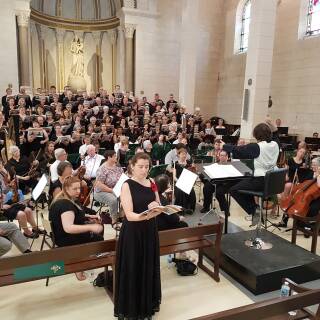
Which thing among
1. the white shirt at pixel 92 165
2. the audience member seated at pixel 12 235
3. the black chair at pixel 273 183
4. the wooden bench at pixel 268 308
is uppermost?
the black chair at pixel 273 183

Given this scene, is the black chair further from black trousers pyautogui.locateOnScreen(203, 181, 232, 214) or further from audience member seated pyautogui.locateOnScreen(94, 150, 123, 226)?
audience member seated pyautogui.locateOnScreen(94, 150, 123, 226)

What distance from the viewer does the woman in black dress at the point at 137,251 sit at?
3.00 m

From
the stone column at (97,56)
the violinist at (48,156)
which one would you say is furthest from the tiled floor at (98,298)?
the stone column at (97,56)

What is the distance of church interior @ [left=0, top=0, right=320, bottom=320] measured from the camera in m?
3.18

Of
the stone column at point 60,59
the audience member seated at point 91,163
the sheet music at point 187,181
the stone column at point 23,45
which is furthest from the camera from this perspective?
the stone column at point 60,59

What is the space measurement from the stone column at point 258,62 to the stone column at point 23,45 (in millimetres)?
9521

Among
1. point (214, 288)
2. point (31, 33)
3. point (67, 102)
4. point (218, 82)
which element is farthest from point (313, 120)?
point (31, 33)

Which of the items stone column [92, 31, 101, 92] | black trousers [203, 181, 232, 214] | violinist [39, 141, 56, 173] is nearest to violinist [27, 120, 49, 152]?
violinist [39, 141, 56, 173]

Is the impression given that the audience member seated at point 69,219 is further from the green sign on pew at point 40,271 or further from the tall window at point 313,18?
the tall window at point 313,18

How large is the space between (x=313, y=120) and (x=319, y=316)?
1165 cm

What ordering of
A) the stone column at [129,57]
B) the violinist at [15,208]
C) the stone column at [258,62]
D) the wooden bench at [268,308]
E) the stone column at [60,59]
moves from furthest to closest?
the stone column at [60,59] < the stone column at [129,57] < the stone column at [258,62] < the violinist at [15,208] < the wooden bench at [268,308]

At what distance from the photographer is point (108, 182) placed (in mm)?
5844

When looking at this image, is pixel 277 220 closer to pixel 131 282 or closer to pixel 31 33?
pixel 131 282

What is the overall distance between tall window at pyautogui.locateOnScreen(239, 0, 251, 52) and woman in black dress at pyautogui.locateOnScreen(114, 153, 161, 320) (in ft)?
51.4
